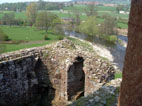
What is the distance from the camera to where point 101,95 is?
6461 mm

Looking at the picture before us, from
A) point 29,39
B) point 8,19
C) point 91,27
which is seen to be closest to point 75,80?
point 29,39

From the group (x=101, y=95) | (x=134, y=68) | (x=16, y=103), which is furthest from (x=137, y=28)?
(x=16, y=103)

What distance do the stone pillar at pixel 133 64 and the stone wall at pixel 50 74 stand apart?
533cm

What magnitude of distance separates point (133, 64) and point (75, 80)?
24.3 feet

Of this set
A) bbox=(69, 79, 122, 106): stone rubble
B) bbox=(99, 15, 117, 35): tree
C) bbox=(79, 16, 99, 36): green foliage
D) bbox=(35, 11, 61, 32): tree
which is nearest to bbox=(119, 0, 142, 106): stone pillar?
bbox=(69, 79, 122, 106): stone rubble

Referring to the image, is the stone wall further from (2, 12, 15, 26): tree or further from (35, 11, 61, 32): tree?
(2, 12, 15, 26): tree

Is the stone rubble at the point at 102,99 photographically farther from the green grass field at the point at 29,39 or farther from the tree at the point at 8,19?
the tree at the point at 8,19

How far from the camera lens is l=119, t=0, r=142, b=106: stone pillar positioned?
3118 mm

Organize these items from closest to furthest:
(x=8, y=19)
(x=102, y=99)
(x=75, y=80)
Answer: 1. (x=102, y=99)
2. (x=75, y=80)
3. (x=8, y=19)

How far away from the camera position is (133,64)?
332 centimetres

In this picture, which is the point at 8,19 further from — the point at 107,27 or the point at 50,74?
the point at 50,74

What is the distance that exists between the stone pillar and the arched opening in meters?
6.61

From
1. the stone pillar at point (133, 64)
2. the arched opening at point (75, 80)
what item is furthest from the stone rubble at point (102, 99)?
the arched opening at point (75, 80)

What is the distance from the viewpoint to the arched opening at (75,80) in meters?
10.2
